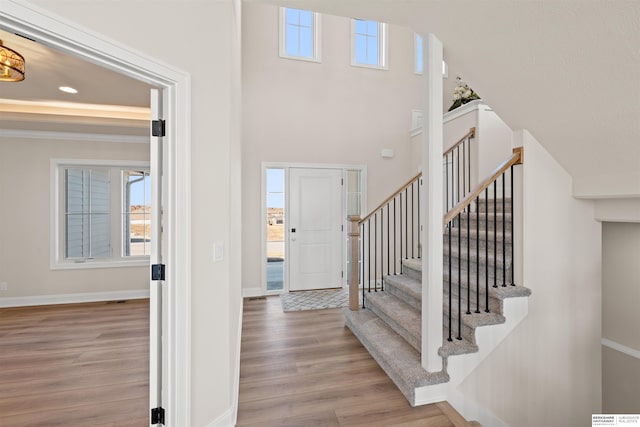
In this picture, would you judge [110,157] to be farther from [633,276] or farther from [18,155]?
[633,276]

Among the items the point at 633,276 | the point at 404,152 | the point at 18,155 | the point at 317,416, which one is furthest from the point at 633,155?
the point at 18,155

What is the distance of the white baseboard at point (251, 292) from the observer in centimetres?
472

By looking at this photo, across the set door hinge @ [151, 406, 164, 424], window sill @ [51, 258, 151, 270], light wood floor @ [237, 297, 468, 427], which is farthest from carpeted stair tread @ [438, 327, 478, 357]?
window sill @ [51, 258, 151, 270]

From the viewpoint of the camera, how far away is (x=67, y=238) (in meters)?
4.52

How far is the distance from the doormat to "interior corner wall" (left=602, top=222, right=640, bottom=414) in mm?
2797

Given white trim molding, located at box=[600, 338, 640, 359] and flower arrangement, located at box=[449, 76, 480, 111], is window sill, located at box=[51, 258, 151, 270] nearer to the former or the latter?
flower arrangement, located at box=[449, 76, 480, 111]

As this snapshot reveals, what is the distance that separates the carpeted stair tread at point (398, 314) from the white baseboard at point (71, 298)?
362 cm

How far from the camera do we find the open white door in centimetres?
161

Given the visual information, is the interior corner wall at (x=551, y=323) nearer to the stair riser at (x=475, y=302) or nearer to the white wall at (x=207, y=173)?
the stair riser at (x=475, y=302)

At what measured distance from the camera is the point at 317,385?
234 centimetres

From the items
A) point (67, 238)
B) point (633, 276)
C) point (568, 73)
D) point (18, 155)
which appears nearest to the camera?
point (568, 73)

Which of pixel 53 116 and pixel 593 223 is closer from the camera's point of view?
pixel 593 223

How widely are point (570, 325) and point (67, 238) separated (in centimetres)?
623

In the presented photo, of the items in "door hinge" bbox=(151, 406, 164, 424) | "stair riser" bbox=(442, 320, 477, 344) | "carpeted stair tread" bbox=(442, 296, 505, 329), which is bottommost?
"door hinge" bbox=(151, 406, 164, 424)
